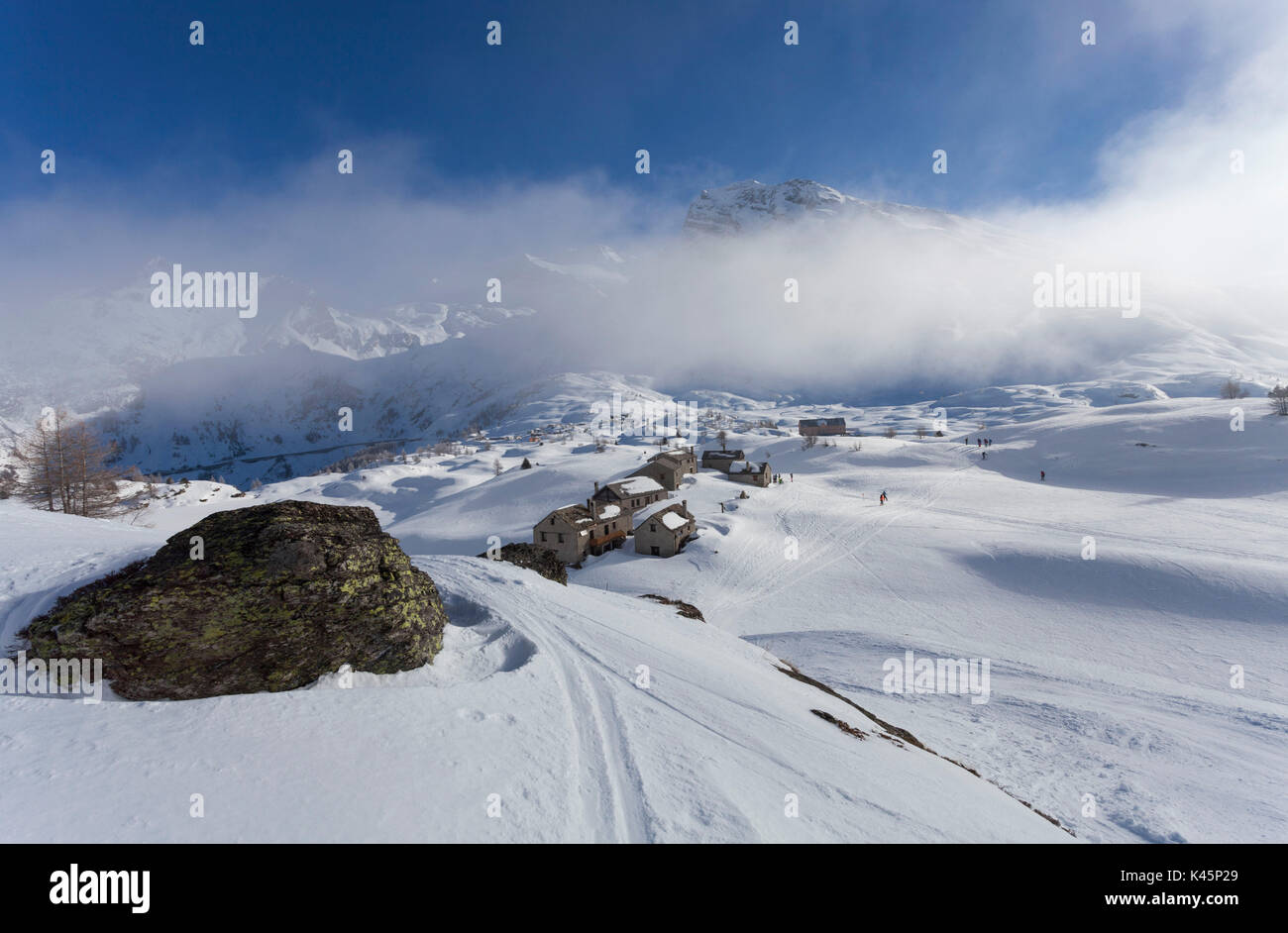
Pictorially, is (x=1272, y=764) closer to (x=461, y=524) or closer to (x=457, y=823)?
(x=457, y=823)

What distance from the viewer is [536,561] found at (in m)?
27.4

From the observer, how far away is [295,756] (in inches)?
283

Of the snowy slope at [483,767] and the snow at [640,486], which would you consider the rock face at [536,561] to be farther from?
the snow at [640,486]

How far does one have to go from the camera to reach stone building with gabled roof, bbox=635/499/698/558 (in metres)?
46.3

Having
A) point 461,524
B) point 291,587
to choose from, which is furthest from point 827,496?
point 291,587

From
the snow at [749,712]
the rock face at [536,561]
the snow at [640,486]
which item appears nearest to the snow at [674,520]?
the snow at [749,712]

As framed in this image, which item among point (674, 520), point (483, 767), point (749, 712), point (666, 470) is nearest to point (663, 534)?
point (674, 520)

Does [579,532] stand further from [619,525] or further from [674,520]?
[674,520]

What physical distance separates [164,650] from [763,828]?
32.0 feet

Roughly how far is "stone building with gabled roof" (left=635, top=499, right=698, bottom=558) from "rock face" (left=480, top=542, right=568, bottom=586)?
18.5 meters

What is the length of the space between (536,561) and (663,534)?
2063 cm

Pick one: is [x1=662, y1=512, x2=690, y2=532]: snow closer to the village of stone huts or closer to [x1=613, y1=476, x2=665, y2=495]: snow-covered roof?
the village of stone huts

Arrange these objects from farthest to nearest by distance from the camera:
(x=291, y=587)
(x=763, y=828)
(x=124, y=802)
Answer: (x=291, y=587), (x=763, y=828), (x=124, y=802)

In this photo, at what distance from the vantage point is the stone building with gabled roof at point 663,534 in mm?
46344
